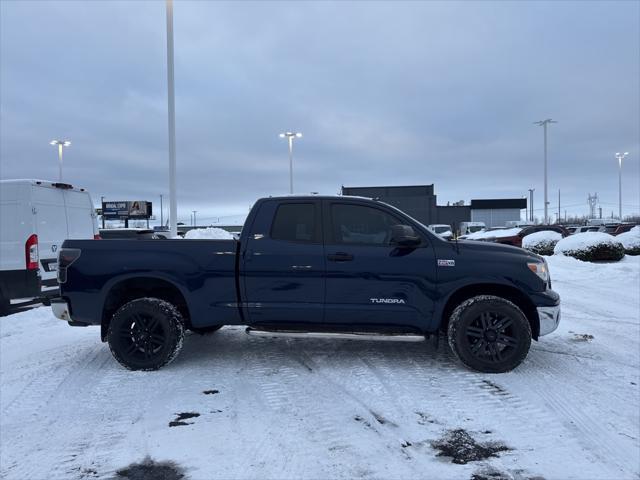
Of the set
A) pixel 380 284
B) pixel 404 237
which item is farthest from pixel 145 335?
pixel 404 237

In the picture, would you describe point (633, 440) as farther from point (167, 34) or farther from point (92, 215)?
point (167, 34)

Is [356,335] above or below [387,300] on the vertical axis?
below

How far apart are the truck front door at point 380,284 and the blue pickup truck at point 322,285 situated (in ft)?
0.04

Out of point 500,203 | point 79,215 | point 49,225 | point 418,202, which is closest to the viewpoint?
point 49,225

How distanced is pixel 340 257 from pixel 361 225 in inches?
19.6

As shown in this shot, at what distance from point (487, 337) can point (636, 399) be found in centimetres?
136

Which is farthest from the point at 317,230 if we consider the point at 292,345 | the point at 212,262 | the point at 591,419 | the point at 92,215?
the point at 92,215

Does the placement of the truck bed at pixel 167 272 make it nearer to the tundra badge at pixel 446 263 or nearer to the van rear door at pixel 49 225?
the tundra badge at pixel 446 263

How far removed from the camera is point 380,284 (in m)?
4.50

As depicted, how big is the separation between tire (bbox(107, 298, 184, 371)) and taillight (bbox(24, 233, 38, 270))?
13.0ft

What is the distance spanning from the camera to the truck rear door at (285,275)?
4578 millimetres

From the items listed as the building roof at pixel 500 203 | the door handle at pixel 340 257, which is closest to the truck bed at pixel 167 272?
the door handle at pixel 340 257

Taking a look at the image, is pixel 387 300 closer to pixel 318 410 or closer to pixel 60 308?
pixel 318 410

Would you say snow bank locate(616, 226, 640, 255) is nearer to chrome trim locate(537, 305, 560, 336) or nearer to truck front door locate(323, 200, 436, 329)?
chrome trim locate(537, 305, 560, 336)
